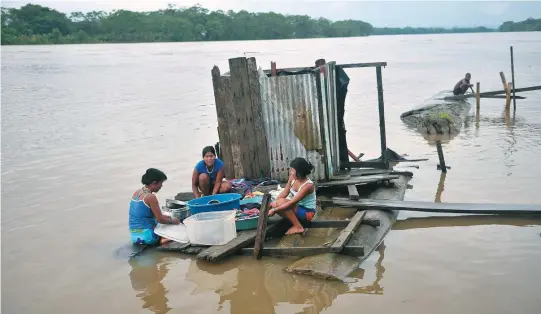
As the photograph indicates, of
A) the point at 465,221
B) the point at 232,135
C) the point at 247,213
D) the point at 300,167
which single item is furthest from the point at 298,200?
the point at 465,221

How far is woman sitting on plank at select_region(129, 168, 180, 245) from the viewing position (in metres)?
6.41

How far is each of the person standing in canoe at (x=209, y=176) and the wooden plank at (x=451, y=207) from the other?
168 cm

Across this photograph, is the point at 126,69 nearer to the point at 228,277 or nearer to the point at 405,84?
the point at 405,84

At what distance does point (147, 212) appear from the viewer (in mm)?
6527

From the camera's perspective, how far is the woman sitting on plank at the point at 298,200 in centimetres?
636

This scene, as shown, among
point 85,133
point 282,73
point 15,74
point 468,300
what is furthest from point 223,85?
point 15,74

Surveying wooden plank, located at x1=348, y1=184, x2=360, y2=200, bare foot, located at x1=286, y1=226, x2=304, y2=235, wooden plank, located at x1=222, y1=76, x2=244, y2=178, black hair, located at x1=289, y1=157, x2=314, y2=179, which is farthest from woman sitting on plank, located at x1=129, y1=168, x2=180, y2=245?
wooden plank, located at x1=348, y1=184, x2=360, y2=200

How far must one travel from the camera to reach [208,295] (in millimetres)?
5430

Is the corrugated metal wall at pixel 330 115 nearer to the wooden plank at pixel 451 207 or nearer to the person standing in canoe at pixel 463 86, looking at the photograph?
the wooden plank at pixel 451 207

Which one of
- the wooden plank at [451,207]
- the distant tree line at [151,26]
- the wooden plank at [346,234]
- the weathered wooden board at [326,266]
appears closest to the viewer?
the weathered wooden board at [326,266]

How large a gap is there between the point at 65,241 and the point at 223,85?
10.7ft

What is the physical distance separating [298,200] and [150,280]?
1993mm

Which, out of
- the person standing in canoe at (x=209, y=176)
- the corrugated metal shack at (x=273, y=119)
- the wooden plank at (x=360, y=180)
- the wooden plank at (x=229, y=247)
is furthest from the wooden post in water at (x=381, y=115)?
the wooden plank at (x=229, y=247)

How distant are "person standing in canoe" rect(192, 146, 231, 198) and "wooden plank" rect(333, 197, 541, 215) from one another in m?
1.68
